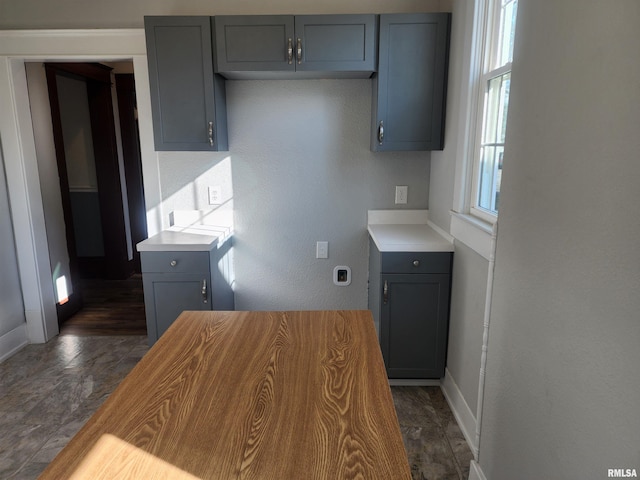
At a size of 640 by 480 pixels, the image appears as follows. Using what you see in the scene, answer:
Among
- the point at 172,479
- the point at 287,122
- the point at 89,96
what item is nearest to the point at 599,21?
the point at 172,479

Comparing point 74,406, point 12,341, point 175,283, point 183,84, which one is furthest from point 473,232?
point 12,341

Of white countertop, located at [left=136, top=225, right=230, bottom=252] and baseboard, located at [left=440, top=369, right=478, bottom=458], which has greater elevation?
white countertop, located at [left=136, top=225, right=230, bottom=252]

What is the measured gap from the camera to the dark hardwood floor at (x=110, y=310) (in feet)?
11.5

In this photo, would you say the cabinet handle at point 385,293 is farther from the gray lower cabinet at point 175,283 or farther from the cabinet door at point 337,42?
the cabinet door at point 337,42

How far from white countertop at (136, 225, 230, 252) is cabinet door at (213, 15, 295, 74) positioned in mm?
1031

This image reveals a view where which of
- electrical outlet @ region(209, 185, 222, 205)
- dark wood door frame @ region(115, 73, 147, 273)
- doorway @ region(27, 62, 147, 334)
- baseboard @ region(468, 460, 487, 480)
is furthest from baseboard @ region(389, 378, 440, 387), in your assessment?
dark wood door frame @ region(115, 73, 147, 273)

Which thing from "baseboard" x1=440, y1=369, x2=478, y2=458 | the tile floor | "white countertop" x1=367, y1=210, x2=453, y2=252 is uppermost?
"white countertop" x1=367, y1=210, x2=453, y2=252

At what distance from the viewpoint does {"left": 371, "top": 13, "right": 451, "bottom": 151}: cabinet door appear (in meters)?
2.47

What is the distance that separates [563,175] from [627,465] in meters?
0.71

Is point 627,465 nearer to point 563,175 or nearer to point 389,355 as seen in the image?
point 563,175

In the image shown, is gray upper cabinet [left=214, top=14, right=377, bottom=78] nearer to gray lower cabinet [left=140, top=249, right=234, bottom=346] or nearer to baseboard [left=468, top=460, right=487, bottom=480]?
gray lower cabinet [left=140, top=249, right=234, bottom=346]

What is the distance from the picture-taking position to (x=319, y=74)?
2705mm

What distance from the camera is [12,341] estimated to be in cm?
306

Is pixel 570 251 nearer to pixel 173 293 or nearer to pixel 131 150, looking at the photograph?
pixel 173 293
